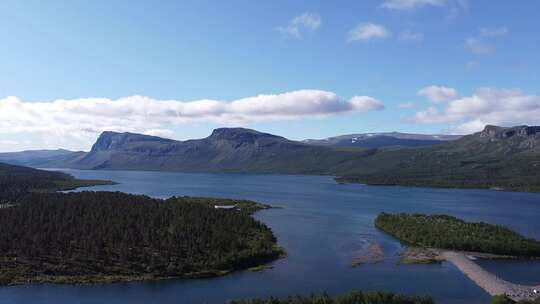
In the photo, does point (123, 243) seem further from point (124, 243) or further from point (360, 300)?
point (360, 300)

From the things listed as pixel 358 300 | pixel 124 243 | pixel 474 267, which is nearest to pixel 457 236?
pixel 474 267

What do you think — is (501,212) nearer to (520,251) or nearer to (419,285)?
(520,251)

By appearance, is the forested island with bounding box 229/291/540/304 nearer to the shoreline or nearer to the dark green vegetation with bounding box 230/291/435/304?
the dark green vegetation with bounding box 230/291/435/304

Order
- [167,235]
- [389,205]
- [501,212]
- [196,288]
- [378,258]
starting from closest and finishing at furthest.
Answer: [196,288] < [378,258] < [167,235] < [501,212] < [389,205]

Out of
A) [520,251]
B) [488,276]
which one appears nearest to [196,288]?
A: [488,276]

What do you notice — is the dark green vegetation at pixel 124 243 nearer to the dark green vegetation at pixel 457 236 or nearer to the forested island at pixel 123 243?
the forested island at pixel 123 243
